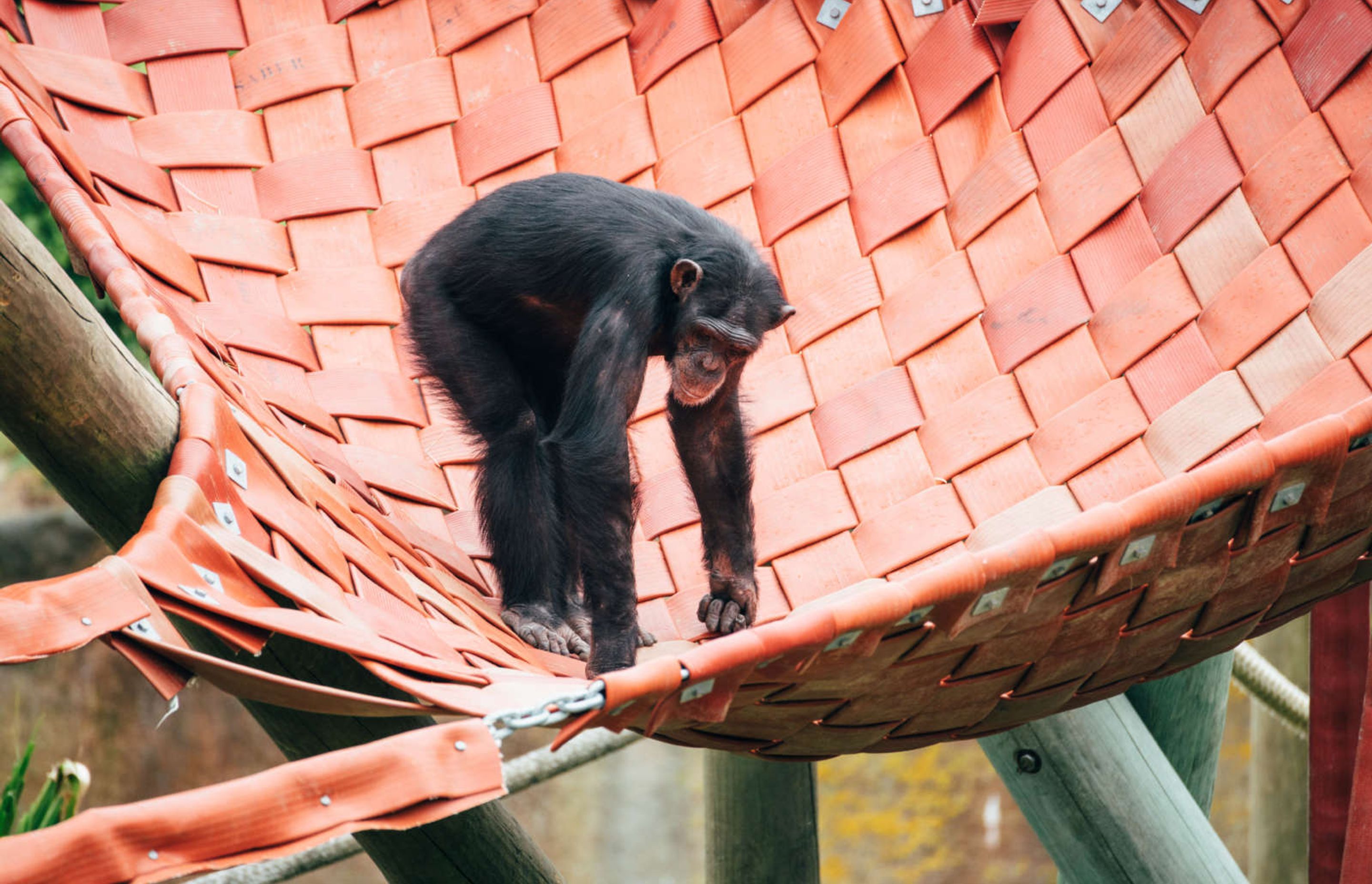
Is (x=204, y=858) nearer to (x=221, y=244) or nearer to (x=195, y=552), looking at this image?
(x=195, y=552)

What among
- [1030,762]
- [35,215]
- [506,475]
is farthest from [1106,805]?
[35,215]

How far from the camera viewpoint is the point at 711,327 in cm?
243

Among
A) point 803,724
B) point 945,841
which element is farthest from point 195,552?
point 945,841

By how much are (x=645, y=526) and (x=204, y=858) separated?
6.13ft

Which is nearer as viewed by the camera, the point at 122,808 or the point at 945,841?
the point at 122,808

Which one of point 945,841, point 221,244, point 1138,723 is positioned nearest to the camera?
point 1138,723

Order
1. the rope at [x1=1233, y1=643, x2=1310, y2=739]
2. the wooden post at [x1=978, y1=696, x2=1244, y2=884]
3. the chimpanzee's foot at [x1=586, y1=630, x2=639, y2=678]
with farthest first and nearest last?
1. the rope at [x1=1233, y1=643, x2=1310, y2=739]
2. the wooden post at [x1=978, y1=696, x2=1244, y2=884]
3. the chimpanzee's foot at [x1=586, y1=630, x2=639, y2=678]

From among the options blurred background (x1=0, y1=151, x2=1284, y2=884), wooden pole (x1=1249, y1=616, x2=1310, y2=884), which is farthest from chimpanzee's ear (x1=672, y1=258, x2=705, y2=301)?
blurred background (x1=0, y1=151, x2=1284, y2=884)

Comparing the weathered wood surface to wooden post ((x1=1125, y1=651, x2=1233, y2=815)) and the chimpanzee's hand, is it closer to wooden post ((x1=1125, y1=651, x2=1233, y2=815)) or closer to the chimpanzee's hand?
the chimpanzee's hand

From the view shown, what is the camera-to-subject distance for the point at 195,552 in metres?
1.38

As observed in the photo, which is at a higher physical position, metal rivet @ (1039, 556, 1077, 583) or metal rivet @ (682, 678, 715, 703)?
metal rivet @ (682, 678, 715, 703)

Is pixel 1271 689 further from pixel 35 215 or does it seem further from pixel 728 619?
pixel 35 215

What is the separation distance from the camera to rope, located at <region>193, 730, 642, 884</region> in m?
2.83

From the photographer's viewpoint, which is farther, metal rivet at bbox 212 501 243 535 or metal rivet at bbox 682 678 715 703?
metal rivet at bbox 212 501 243 535
